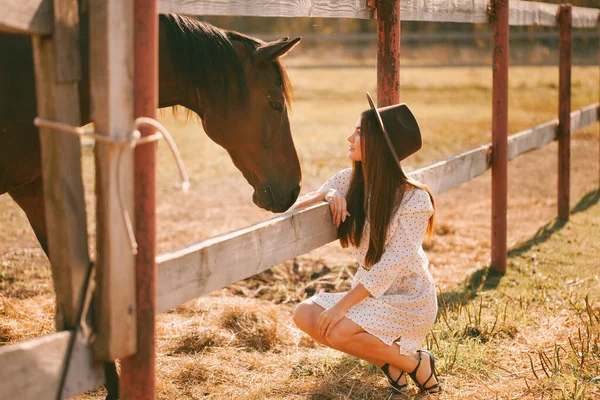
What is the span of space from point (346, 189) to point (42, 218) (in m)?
1.40

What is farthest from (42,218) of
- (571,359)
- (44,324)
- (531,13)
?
(531,13)

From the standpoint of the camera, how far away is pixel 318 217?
2750mm

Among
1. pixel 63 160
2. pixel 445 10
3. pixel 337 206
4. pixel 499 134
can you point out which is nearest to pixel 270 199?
pixel 337 206

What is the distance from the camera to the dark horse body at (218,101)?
261 centimetres

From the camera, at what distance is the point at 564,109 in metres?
6.16

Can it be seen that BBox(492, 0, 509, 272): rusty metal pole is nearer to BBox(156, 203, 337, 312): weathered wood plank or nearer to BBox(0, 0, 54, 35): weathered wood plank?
BBox(156, 203, 337, 312): weathered wood plank

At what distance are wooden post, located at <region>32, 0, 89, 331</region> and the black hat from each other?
4.14 ft

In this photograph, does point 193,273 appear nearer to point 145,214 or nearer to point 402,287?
point 145,214

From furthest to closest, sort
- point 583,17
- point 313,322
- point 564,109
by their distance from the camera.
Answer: point 583,17 → point 564,109 → point 313,322

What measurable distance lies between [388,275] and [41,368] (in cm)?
138

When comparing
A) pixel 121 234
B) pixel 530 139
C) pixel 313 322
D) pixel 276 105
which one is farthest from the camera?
pixel 530 139

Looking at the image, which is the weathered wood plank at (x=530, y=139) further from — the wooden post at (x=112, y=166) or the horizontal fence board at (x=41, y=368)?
the horizontal fence board at (x=41, y=368)

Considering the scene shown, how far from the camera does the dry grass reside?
2945 mm

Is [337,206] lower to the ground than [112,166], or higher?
lower
